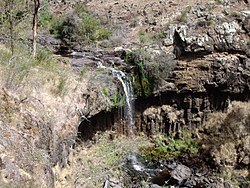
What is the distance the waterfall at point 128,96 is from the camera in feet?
41.7

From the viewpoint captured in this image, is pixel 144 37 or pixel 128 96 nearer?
pixel 128 96

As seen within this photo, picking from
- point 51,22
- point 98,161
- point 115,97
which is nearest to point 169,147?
point 115,97

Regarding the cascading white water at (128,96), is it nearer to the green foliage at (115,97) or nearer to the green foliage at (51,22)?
the green foliage at (115,97)

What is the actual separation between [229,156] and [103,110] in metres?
4.00

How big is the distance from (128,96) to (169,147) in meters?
2.01

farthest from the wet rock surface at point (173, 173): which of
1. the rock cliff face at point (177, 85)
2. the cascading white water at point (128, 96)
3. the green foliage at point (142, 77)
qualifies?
the green foliage at point (142, 77)

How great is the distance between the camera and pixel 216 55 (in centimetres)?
1329

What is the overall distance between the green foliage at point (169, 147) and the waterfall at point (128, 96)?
866 millimetres

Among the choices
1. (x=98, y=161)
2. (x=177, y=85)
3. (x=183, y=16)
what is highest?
(x=183, y=16)

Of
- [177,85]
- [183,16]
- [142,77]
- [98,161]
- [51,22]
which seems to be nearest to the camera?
[98,161]

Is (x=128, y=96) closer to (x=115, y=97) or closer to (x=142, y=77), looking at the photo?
(x=142, y=77)

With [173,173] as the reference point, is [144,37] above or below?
above

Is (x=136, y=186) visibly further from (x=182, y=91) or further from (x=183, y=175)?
(x=182, y=91)

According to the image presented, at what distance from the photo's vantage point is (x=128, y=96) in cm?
1280
